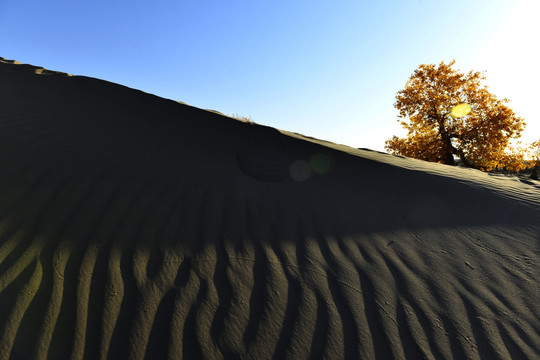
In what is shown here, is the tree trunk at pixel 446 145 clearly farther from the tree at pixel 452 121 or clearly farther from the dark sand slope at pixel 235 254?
the dark sand slope at pixel 235 254

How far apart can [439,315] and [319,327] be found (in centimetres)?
84

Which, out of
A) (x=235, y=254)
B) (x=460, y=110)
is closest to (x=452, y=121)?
(x=460, y=110)

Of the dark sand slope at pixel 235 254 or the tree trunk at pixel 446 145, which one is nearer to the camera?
the dark sand slope at pixel 235 254

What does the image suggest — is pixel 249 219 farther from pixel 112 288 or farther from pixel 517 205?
pixel 517 205

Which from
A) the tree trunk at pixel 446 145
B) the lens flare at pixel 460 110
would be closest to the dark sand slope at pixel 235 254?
the tree trunk at pixel 446 145

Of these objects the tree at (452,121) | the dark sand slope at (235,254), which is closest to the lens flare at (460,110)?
the tree at (452,121)

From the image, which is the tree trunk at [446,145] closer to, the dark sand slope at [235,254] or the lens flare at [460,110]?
the lens flare at [460,110]

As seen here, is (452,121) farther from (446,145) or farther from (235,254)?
(235,254)

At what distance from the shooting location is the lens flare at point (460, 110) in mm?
14495

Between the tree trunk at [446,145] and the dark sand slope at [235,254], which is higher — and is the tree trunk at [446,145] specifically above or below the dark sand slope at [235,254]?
above

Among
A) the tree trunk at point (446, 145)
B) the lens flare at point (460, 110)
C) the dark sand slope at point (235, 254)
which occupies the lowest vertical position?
the dark sand slope at point (235, 254)

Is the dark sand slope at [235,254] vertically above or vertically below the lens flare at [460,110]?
below

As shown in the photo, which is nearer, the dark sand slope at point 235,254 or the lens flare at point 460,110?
the dark sand slope at point 235,254

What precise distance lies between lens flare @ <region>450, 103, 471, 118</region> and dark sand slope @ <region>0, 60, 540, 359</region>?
13.3m
